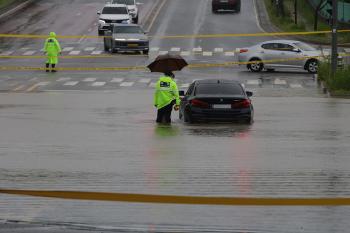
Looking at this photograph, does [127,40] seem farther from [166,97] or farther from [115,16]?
[166,97]

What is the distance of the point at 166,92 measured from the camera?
25000 mm

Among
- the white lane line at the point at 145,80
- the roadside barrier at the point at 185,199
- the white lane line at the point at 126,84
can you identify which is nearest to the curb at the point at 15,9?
the white lane line at the point at 145,80

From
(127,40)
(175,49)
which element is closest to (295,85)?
(127,40)

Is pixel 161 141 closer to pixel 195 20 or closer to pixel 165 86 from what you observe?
pixel 165 86

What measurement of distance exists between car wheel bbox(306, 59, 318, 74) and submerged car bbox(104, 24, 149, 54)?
1005 cm

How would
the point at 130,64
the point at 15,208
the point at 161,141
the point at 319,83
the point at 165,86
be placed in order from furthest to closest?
1. the point at 130,64
2. the point at 319,83
3. the point at 165,86
4. the point at 161,141
5. the point at 15,208

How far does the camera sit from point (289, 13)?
69.4 meters

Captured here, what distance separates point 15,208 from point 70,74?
33627 millimetres

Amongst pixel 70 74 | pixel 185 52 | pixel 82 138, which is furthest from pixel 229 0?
pixel 82 138

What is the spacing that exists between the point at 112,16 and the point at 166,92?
3785 cm

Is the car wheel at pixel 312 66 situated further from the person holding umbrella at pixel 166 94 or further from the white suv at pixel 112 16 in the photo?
Result: the person holding umbrella at pixel 166 94

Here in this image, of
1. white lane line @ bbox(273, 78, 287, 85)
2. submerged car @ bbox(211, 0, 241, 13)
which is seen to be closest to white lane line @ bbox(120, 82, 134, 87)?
white lane line @ bbox(273, 78, 287, 85)

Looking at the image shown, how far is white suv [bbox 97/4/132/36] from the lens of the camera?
2397 inches

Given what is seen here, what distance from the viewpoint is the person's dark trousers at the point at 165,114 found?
25.2 m
